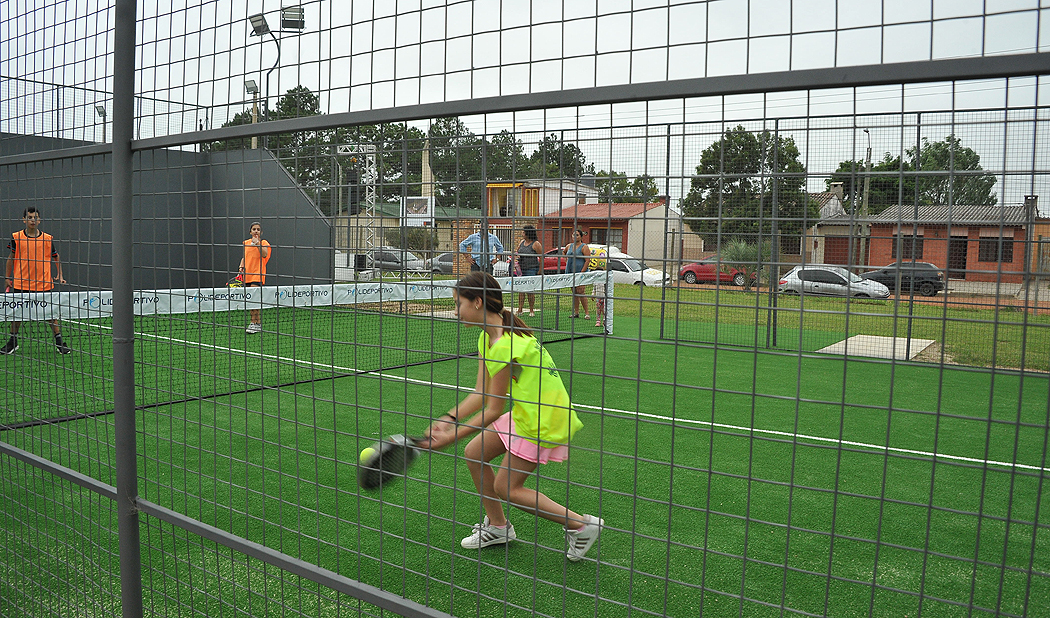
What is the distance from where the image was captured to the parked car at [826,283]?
165cm

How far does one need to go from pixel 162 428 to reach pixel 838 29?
6.81 metres

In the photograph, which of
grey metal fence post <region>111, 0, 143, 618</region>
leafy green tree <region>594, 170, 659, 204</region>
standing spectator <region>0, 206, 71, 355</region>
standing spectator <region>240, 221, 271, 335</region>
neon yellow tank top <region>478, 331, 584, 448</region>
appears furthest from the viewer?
standing spectator <region>0, 206, 71, 355</region>

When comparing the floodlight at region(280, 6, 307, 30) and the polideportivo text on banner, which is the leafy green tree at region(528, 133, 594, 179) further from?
the floodlight at region(280, 6, 307, 30)

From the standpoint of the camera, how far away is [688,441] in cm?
648

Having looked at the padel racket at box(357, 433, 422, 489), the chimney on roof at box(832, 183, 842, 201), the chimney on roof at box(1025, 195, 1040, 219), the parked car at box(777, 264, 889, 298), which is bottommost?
the padel racket at box(357, 433, 422, 489)

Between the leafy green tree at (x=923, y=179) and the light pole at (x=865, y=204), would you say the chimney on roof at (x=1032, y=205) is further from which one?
the light pole at (x=865, y=204)

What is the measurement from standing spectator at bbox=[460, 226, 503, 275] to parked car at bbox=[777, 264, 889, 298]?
2.55 ft

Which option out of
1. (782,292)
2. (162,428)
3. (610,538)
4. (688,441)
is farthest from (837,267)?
(162,428)

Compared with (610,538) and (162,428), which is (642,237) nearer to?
(610,538)

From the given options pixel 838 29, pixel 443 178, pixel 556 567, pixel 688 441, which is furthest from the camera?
pixel 688 441

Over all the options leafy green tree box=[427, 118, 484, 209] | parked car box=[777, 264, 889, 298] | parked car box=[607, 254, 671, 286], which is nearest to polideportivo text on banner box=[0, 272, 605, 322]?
parked car box=[607, 254, 671, 286]

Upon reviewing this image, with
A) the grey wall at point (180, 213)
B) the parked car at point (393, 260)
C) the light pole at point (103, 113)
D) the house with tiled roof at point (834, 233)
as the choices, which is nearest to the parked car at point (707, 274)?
the house with tiled roof at point (834, 233)

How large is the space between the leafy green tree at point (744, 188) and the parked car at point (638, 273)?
15 cm

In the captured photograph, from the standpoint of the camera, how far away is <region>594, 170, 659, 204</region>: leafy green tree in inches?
69.1
